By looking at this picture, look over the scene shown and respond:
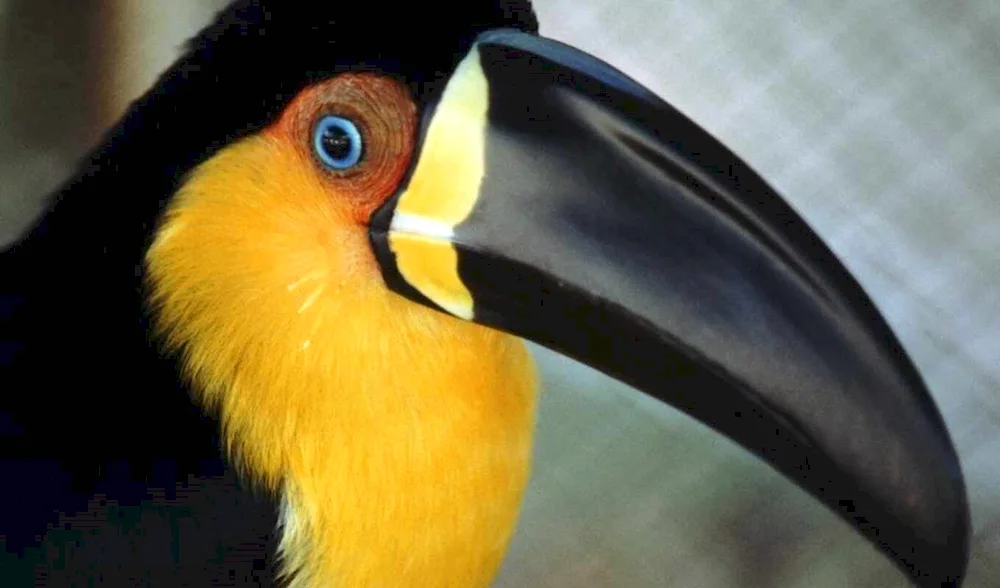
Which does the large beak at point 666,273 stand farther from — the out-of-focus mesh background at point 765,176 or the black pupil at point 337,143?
the out-of-focus mesh background at point 765,176

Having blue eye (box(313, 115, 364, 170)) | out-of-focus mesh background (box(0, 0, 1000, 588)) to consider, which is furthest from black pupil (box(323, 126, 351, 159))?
out-of-focus mesh background (box(0, 0, 1000, 588))

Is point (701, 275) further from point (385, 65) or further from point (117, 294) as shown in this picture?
point (117, 294)

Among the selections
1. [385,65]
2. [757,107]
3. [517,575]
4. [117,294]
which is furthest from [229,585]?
[757,107]

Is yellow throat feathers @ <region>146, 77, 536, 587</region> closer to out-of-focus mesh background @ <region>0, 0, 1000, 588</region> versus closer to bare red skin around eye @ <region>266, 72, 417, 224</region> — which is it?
bare red skin around eye @ <region>266, 72, 417, 224</region>

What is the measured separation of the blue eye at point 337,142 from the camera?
2.14 feet

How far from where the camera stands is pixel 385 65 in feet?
2.06

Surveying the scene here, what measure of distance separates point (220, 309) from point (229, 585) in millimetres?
185

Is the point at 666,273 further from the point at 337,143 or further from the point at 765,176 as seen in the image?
the point at 765,176

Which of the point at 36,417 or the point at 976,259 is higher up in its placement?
the point at 976,259

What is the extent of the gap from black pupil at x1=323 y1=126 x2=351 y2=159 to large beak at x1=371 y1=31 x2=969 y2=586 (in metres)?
0.05

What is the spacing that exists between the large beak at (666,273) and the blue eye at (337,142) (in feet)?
0.15

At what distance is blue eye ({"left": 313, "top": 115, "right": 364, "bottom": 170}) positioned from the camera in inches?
25.7

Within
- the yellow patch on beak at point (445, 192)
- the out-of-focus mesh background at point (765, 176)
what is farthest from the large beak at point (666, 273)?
the out-of-focus mesh background at point (765, 176)

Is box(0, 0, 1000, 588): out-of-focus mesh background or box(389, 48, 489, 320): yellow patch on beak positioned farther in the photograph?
box(0, 0, 1000, 588): out-of-focus mesh background
